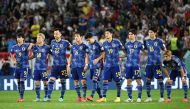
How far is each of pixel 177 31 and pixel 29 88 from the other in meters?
8.11

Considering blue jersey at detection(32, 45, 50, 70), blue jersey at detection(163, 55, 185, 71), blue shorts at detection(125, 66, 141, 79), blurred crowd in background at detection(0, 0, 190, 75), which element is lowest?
blue shorts at detection(125, 66, 141, 79)

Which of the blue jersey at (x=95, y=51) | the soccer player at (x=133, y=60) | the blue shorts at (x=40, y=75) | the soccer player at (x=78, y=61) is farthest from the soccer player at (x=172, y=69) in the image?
the blue shorts at (x=40, y=75)

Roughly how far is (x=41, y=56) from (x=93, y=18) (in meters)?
12.1

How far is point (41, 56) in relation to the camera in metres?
24.6

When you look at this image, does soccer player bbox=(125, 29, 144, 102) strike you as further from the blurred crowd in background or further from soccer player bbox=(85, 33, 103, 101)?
the blurred crowd in background

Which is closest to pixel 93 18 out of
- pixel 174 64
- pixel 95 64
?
pixel 95 64

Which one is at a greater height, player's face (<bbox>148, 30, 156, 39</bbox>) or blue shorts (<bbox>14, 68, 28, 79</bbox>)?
player's face (<bbox>148, 30, 156, 39</bbox>)

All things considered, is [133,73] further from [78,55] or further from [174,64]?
[78,55]

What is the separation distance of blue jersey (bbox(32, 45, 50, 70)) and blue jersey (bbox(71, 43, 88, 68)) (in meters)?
0.95

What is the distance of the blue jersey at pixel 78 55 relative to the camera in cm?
2464

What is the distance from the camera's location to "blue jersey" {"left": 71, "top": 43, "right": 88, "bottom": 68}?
24641 mm

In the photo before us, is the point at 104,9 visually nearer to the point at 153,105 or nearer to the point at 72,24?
the point at 72,24

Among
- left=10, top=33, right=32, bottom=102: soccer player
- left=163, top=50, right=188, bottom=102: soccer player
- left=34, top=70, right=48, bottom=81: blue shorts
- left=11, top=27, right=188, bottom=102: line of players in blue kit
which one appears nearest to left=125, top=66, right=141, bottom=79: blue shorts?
left=11, top=27, right=188, bottom=102: line of players in blue kit

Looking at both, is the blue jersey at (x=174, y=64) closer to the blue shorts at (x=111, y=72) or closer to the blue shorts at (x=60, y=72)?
the blue shorts at (x=111, y=72)
